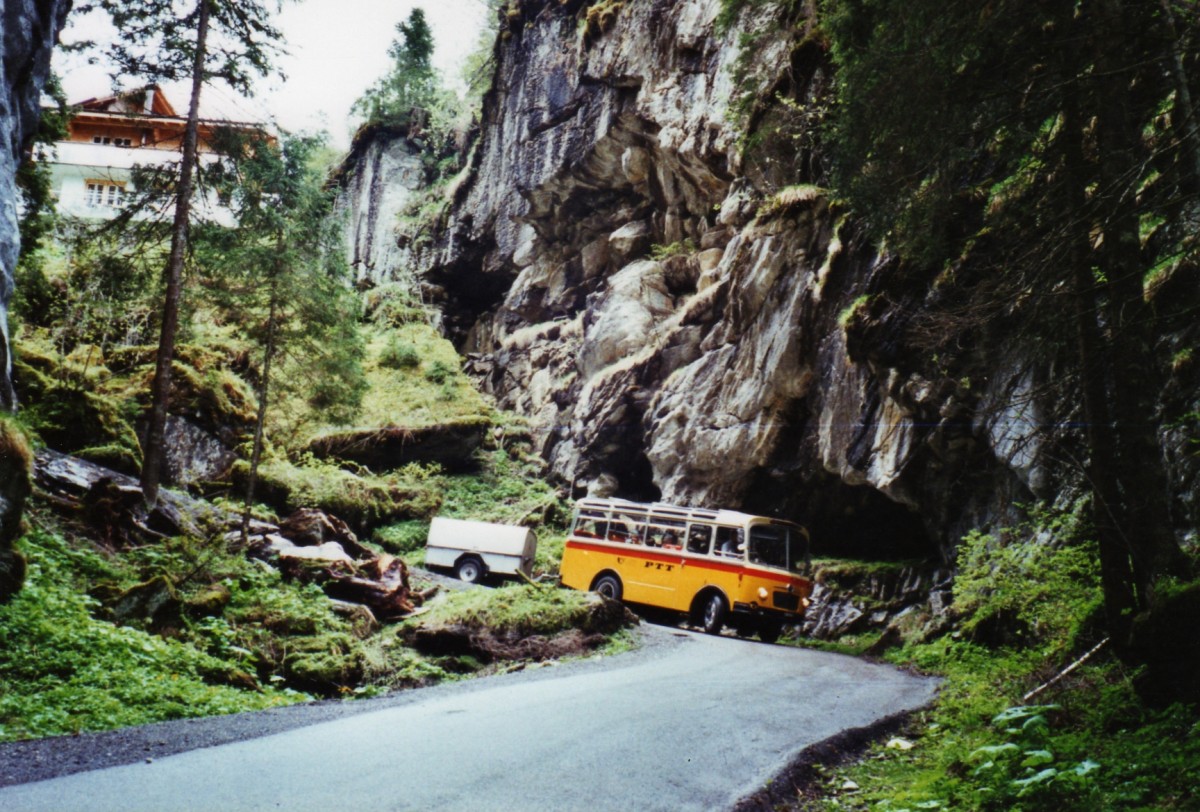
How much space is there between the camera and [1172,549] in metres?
6.09

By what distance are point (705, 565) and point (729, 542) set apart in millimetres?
738

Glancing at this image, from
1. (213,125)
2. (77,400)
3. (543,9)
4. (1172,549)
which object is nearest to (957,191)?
(1172,549)

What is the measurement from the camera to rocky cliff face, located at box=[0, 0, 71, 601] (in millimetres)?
8258

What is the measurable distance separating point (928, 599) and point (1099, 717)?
1027cm

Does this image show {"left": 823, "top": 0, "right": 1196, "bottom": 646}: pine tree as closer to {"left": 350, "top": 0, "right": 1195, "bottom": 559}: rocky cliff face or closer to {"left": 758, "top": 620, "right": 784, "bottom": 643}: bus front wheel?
{"left": 350, "top": 0, "right": 1195, "bottom": 559}: rocky cliff face

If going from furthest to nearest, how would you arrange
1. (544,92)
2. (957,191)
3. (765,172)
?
1. (544,92)
2. (765,172)
3. (957,191)

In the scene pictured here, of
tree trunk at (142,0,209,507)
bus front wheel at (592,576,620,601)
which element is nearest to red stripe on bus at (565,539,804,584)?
bus front wheel at (592,576,620,601)

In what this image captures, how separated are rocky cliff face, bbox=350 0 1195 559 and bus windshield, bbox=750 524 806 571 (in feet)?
6.25

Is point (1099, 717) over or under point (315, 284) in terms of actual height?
under

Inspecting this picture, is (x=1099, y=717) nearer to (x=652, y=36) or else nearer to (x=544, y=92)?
(x=652, y=36)

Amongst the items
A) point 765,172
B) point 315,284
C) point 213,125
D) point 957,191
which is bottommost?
point 315,284

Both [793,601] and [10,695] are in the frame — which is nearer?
[10,695]

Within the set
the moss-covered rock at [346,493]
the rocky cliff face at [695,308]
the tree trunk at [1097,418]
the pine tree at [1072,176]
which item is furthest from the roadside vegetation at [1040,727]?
the moss-covered rock at [346,493]

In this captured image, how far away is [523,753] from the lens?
5.68 meters
